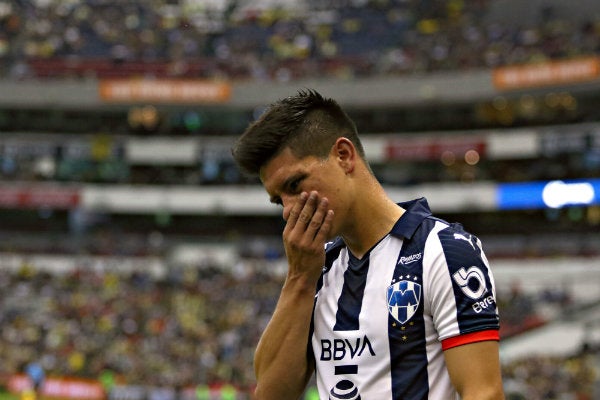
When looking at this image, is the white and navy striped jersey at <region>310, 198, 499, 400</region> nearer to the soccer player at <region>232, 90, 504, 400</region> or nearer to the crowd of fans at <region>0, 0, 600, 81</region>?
the soccer player at <region>232, 90, 504, 400</region>

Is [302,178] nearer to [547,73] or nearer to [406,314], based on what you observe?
[406,314]

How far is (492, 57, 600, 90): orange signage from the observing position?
33469 millimetres

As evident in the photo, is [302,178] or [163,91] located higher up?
[302,178]

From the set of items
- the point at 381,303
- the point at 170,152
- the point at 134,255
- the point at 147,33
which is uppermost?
the point at 147,33

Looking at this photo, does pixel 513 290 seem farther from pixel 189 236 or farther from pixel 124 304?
pixel 189 236

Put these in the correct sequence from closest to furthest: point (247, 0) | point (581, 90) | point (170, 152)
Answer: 1. point (581, 90)
2. point (170, 152)
3. point (247, 0)

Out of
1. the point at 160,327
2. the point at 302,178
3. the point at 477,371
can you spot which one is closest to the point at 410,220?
the point at 302,178

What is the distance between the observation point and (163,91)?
38.0 m

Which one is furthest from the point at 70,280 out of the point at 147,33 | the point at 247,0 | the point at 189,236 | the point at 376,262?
the point at 376,262

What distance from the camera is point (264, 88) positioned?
38188 millimetres

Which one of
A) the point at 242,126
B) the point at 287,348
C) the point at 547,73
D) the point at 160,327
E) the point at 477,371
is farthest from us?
the point at 242,126

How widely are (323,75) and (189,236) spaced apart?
1023 centimetres

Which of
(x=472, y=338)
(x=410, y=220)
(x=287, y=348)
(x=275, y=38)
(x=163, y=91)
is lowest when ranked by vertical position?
(x=287, y=348)

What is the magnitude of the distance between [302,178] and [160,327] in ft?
80.7
